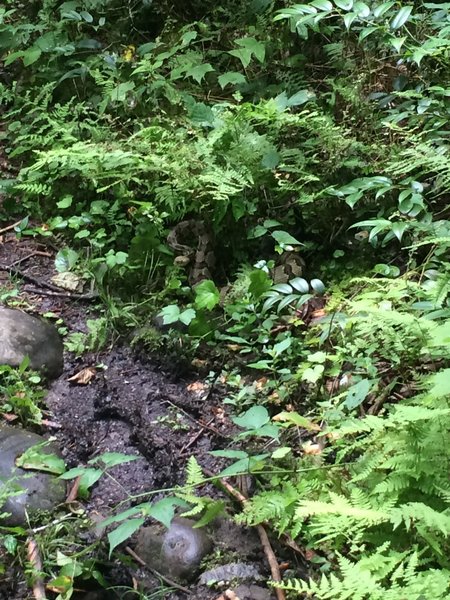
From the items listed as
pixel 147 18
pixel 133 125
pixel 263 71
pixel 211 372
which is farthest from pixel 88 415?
pixel 147 18

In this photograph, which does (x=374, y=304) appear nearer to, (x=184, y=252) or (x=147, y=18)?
(x=184, y=252)

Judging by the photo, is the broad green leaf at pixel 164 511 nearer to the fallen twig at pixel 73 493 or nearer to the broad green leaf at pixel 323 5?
the fallen twig at pixel 73 493

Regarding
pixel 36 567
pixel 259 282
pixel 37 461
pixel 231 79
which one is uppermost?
pixel 231 79

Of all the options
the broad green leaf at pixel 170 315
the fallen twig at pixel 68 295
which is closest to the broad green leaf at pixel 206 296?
the broad green leaf at pixel 170 315

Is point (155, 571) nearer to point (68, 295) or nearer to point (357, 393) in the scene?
point (357, 393)

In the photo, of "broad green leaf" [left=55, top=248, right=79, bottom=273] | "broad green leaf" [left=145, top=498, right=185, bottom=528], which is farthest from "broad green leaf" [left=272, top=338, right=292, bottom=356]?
"broad green leaf" [left=55, top=248, right=79, bottom=273]

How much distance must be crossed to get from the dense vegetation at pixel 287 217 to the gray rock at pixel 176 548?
16 centimetres

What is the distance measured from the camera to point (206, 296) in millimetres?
3078

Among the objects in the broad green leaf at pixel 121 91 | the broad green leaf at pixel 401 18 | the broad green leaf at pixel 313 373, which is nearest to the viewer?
the broad green leaf at pixel 313 373

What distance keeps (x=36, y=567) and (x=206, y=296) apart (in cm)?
153

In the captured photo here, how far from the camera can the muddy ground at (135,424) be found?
232 centimetres

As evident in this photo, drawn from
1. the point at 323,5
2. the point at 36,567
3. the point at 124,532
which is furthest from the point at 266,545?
the point at 323,5

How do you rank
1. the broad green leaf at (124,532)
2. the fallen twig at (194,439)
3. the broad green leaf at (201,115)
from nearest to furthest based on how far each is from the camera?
1. the broad green leaf at (124,532)
2. the fallen twig at (194,439)
3. the broad green leaf at (201,115)

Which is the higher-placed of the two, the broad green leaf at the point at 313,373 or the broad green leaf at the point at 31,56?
the broad green leaf at the point at 31,56
